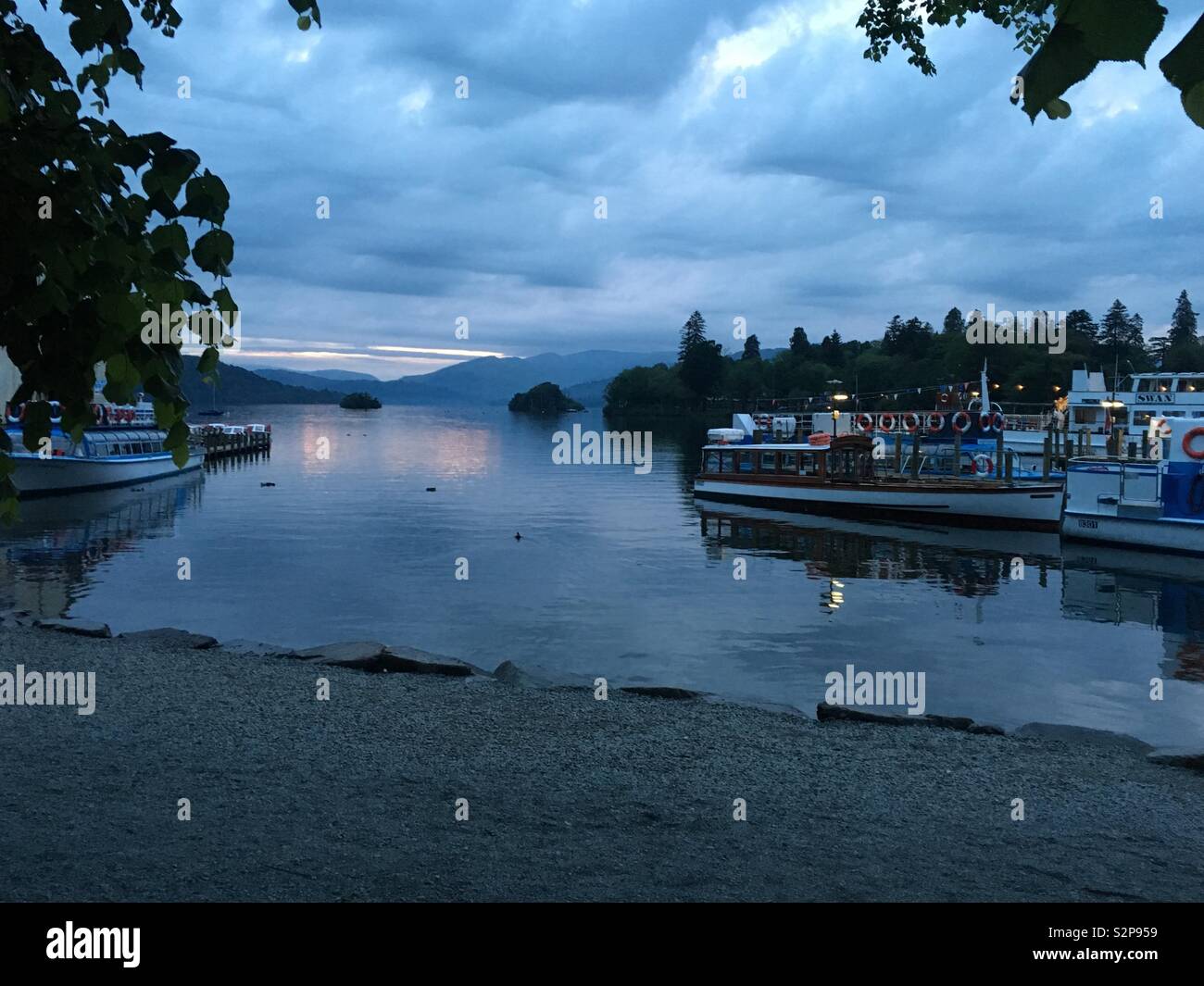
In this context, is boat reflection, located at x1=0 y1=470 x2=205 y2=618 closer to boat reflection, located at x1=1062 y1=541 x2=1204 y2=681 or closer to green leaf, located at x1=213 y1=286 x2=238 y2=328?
green leaf, located at x1=213 y1=286 x2=238 y2=328

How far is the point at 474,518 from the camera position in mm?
57469

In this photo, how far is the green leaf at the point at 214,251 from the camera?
461 cm

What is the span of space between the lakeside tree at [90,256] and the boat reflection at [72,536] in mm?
15271

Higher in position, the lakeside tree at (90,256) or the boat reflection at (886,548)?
the lakeside tree at (90,256)

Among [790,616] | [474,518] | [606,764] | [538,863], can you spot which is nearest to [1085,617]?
[790,616]

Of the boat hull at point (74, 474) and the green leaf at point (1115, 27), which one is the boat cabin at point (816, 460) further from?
the green leaf at point (1115, 27)

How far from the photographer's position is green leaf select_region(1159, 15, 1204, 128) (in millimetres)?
2240

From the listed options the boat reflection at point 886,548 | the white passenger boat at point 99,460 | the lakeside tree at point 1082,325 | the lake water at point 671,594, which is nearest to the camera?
the lake water at point 671,594

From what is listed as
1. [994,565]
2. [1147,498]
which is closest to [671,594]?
[994,565]

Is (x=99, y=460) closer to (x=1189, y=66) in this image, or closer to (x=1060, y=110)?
(x=1060, y=110)

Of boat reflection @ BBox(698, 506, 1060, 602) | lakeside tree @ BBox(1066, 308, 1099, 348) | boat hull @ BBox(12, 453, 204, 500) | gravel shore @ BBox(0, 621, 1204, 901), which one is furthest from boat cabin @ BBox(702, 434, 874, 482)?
lakeside tree @ BBox(1066, 308, 1099, 348)

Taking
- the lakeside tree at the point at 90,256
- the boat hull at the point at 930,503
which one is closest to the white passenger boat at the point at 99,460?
the boat hull at the point at 930,503

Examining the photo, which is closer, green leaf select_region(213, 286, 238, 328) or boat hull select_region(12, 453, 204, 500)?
green leaf select_region(213, 286, 238, 328)

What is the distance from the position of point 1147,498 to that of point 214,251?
47577 mm
